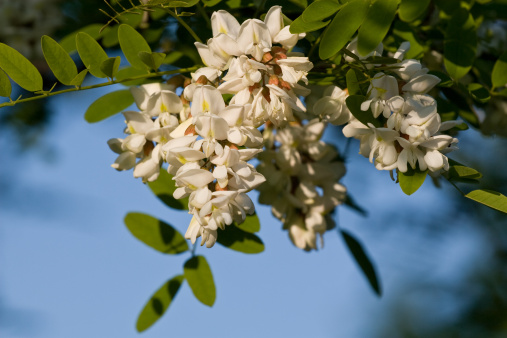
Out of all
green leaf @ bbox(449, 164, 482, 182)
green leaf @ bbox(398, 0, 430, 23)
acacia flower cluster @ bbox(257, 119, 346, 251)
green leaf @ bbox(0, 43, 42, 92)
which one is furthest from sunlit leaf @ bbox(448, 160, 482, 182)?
green leaf @ bbox(0, 43, 42, 92)

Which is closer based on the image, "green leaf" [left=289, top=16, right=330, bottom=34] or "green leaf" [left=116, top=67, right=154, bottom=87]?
"green leaf" [left=289, top=16, right=330, bottom=34]

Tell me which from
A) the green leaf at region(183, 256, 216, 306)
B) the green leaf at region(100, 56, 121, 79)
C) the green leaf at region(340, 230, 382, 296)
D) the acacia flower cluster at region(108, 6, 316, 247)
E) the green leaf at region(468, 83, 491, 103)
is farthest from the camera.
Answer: the green leaf at region(340, 230, 382, 296)

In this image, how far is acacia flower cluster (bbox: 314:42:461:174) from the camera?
0.68 meters

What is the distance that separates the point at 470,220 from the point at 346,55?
1.51 m

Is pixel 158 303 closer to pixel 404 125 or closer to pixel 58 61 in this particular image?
pixel 58 61

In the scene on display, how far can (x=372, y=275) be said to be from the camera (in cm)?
139

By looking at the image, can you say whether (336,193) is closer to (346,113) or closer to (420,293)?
(346,113)

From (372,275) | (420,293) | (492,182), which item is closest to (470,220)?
(492,182)

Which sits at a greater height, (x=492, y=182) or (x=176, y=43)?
(x=176, y=43)

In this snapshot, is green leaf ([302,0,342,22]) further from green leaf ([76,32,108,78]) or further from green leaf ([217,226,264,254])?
green leaf ([217,226,264,254])

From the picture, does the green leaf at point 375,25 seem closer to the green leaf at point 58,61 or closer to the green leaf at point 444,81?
the green leaf at point 444,81

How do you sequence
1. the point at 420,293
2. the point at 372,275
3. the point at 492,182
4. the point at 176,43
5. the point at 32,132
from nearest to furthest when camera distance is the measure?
1. the point at 176,43
2. the point at 372,275
3. the point at 32,132
4. the point at 492,182
5. the point at 420,293

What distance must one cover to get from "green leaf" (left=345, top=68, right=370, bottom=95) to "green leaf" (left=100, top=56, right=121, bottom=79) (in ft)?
0.97

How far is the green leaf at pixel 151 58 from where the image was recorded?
77 cm
